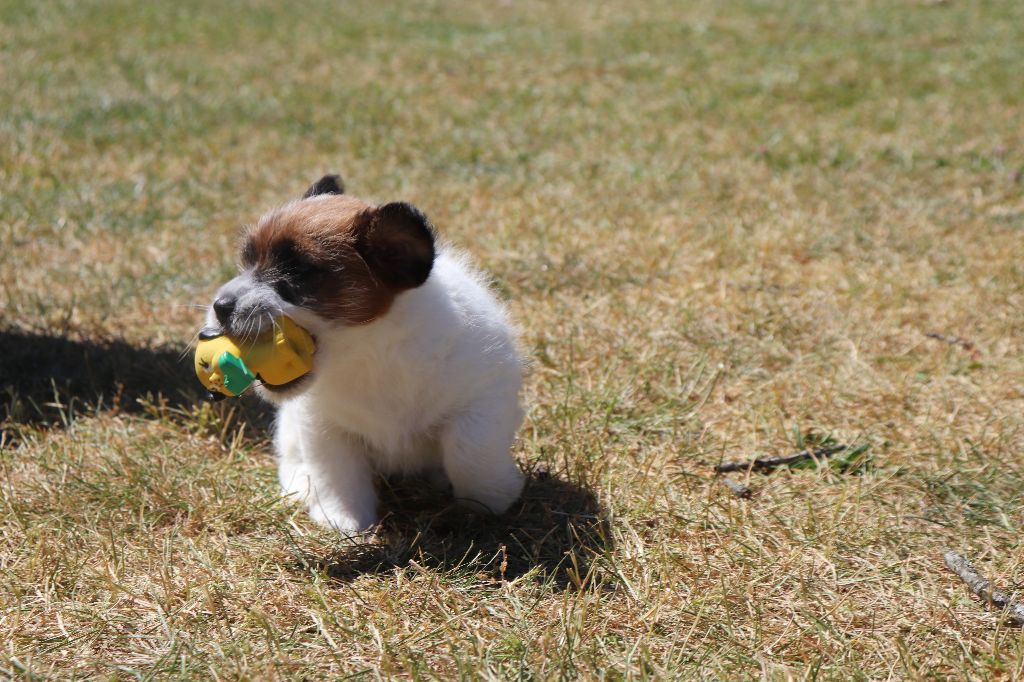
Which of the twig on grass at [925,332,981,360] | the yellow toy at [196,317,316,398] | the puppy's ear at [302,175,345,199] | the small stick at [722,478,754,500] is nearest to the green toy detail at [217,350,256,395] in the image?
the yellow toy at [196,317,316,398]

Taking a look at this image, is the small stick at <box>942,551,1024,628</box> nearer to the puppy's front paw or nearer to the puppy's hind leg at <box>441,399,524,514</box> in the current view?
the puppy's hind leg at <box>441,399,524,514</box>

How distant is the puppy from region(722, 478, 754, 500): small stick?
83 cm

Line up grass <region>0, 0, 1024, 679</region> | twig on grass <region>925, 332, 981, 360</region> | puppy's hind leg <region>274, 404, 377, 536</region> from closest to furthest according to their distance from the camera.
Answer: grass <region>0, 0, 1024, 679</region>, puppy's hind leg <region>274, 404, 377, 536</region>, twig on grass <region>925, 332, 981, 360</region>

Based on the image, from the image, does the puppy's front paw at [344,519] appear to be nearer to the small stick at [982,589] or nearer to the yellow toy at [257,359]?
the yellow toy at [257,359]

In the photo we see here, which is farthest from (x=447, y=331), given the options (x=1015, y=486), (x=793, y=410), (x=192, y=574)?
(x=1015, y=486)

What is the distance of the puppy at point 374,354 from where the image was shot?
10.8 feet

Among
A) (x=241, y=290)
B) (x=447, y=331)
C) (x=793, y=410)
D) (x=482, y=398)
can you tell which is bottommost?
(x=793, y=410)

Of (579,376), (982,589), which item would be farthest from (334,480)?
(982,589)

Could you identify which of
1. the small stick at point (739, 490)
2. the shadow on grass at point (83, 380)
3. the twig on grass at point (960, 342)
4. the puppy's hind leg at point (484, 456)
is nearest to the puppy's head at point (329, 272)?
the puppy's hind leg at point (484, 456)

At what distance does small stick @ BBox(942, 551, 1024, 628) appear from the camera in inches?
117

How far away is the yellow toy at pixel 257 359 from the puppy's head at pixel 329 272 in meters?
0.04

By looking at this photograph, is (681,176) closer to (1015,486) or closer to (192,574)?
(1015,486)

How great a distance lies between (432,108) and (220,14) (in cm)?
624

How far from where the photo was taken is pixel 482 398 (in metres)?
3.51
